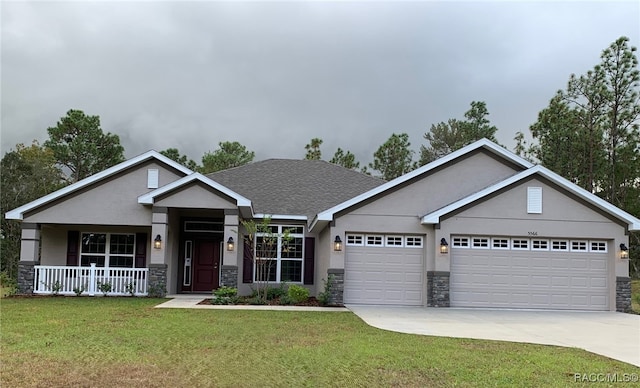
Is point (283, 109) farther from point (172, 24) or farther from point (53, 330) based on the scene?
point (53, 330)

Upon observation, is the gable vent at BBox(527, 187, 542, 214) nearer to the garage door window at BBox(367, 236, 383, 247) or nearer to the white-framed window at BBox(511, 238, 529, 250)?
the white-framed window at BBox(511, 238, 529, 250)

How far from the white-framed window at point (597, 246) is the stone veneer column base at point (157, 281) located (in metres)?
12.4

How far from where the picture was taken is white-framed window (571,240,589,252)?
15.3m

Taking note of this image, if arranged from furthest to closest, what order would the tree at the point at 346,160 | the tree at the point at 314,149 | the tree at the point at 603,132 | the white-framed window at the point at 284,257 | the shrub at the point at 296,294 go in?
the tree at the point at 314,149, the tree at the point at 346,160, the tree at the point at 603,132, the white-framed window at the point at 284,257, the shrub at the point at 296,294

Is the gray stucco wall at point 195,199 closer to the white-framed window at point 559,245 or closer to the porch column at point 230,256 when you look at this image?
the porch column at point 230,256

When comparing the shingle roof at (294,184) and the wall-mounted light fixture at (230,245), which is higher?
the shingle roof at (294,184)

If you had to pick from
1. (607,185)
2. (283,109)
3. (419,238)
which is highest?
(283,109)

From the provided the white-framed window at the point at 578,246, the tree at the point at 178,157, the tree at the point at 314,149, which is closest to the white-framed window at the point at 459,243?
the white-framed window at the point at 578,246

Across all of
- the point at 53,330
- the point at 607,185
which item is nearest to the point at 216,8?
the point at 53,330

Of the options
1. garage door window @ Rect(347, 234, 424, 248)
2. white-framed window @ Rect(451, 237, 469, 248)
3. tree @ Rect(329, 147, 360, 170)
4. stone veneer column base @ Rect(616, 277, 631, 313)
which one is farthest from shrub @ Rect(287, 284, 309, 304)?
tree @ Rect(329, 147, 360, 170)

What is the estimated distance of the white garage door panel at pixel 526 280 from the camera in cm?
1507

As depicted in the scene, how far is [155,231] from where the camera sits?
15.9 meters

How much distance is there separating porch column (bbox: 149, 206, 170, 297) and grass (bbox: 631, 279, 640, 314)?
13.8 meters

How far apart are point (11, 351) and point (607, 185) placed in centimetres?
2600
